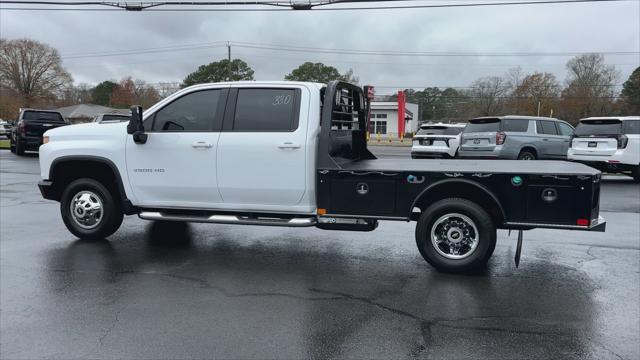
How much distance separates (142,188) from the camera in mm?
6629

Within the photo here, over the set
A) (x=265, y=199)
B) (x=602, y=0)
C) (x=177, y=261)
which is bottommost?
(x=177, y=261)

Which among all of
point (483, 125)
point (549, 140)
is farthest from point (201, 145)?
point (549, 140)

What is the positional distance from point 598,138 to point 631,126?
0.92 metres

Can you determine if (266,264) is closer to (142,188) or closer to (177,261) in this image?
(177,261)

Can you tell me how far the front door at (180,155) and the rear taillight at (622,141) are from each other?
12257 mm

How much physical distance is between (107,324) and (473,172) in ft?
12.5

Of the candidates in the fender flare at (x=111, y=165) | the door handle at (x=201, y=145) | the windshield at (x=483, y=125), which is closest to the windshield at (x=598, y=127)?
the windshield at (x=483, y=125)

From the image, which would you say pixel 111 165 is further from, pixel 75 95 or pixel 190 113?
pixel 75 95

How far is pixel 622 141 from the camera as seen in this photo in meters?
14.2

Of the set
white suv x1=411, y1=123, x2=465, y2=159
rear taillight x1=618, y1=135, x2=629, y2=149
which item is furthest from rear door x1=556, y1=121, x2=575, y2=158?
white suv x1=411, y1=123, x2=465, y2=159

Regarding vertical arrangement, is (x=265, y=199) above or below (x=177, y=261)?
above

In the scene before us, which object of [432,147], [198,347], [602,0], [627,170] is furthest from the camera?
[432,147]

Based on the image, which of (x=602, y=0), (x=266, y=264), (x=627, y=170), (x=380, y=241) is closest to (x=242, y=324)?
(x=266, y=264)

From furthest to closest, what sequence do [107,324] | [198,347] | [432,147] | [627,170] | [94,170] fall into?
[432,147]
[627,170]
[94,170]
[107,324]
[198,347]
